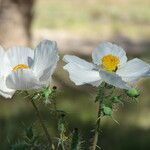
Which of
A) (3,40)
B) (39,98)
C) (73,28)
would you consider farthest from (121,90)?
(73,28)

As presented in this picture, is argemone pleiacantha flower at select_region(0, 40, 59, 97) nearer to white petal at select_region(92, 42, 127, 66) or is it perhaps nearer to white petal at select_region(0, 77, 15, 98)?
white petal at select_region(0, 77, 15, 98)

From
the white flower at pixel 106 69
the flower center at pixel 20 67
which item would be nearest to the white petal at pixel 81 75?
the white flower at pixel 106 69

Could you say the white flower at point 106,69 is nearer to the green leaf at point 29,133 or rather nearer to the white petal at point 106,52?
the white petal at point 106,52

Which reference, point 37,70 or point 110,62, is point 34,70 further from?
point 110,62

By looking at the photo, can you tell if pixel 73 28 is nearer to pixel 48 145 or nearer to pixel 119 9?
pixel 119 9

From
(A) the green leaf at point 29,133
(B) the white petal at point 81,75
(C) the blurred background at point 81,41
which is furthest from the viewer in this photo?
(C) the blurred background at point 81,41

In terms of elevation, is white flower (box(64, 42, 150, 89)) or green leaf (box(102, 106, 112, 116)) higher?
white flower (box(64, 42, 150, 89))

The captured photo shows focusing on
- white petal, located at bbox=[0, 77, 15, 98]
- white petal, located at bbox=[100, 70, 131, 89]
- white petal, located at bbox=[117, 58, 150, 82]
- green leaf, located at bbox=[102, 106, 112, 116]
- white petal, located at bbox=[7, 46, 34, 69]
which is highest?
white petal, located at bbox=[100, 70, 131, 89]

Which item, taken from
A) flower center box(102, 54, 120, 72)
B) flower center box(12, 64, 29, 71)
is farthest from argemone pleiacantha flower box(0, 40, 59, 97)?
flower center box(102, 54, 120, 72)
